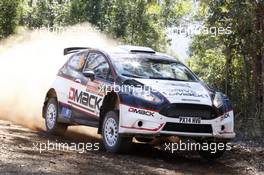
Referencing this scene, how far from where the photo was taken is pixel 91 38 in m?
23.5

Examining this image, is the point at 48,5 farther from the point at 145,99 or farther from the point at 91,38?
the point at 145,99

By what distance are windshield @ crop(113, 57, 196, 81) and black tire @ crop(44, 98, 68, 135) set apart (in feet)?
7.27

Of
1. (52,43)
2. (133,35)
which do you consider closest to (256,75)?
(52,43)

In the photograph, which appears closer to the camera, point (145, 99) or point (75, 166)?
point (75, 166)

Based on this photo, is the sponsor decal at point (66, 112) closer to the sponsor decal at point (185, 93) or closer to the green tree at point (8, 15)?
the sponsor decal at point (185, 93)

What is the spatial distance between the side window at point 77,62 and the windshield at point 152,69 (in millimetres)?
1191

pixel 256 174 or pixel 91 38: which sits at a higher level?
pixel 91 38

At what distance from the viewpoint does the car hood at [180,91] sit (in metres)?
8.28

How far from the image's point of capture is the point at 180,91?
8469 mm

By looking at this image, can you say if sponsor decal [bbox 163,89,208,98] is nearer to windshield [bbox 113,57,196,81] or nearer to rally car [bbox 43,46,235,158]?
rally car [bbox 43,46,235,158]

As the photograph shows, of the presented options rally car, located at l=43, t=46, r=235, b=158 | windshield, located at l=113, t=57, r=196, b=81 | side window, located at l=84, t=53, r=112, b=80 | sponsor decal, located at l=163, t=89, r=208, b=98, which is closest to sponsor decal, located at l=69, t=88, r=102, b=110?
rally car, located at l=43, t=46, r=235, b=158

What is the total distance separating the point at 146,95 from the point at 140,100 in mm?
148

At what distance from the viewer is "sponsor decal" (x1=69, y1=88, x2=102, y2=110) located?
30.5ft

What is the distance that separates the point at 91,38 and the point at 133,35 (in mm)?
15201
